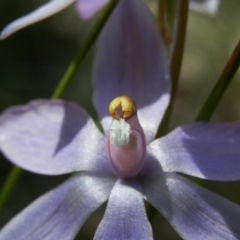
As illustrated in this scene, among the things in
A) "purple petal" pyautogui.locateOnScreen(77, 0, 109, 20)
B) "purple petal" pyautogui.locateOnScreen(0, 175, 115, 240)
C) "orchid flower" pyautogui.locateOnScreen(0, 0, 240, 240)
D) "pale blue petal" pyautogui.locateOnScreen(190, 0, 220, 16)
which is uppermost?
"purple petal" pyautogui.locateOnScreen(77, 0, 109, 20)

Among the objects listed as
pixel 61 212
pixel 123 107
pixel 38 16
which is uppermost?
pixel 38 16

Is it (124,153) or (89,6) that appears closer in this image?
(124,153)

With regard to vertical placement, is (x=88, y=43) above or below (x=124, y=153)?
above

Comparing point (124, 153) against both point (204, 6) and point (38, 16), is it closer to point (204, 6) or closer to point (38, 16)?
point (38, 16)

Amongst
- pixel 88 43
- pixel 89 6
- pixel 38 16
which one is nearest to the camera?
pixel 38 16

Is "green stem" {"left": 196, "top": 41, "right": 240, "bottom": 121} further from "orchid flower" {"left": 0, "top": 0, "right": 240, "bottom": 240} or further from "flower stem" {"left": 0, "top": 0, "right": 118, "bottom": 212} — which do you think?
"flower stem" {"left": 0, "top": 0, "right": 118, "bottom": 212}

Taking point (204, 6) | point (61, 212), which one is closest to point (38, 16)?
point (61, 212)

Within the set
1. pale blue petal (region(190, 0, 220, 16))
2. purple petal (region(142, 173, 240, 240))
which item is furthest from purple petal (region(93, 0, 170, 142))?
pale blue petal (region(190, 0, 220, 16))

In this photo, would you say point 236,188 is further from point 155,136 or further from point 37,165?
point 37,165
